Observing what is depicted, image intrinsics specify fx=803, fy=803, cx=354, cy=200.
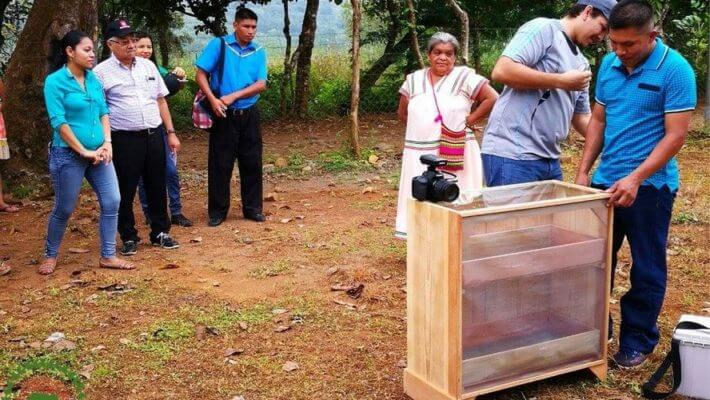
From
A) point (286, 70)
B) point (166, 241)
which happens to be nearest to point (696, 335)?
point (166, 241)

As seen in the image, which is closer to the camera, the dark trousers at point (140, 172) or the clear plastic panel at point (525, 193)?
the clear plastic panel at point (525, 193)

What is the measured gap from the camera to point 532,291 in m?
3.77

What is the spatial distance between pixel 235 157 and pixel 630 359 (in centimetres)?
455

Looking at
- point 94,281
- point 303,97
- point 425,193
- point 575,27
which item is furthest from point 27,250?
point 303,97

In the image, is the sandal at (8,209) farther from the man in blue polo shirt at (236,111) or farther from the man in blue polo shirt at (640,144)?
the man in blue polo shirt at (640,144)

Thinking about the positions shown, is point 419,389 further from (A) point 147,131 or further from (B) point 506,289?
(A) point 147,131

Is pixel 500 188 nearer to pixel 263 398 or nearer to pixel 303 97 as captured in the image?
pixel 263 398

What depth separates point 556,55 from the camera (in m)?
4.19

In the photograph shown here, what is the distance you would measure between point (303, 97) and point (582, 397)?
10.8 m

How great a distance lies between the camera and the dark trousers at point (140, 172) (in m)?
6.52

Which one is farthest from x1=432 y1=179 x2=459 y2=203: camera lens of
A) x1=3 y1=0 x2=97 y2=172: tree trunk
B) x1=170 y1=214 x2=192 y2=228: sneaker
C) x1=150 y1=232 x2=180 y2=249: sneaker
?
x1=3 y1=0 x2=97 y2=172: tree trunk

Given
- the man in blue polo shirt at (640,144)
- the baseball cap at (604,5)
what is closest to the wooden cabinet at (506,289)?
the man in blue polo shirt at (640,144)

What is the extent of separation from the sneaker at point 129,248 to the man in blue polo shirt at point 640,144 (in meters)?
3.93

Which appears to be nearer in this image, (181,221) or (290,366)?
(290,366)
